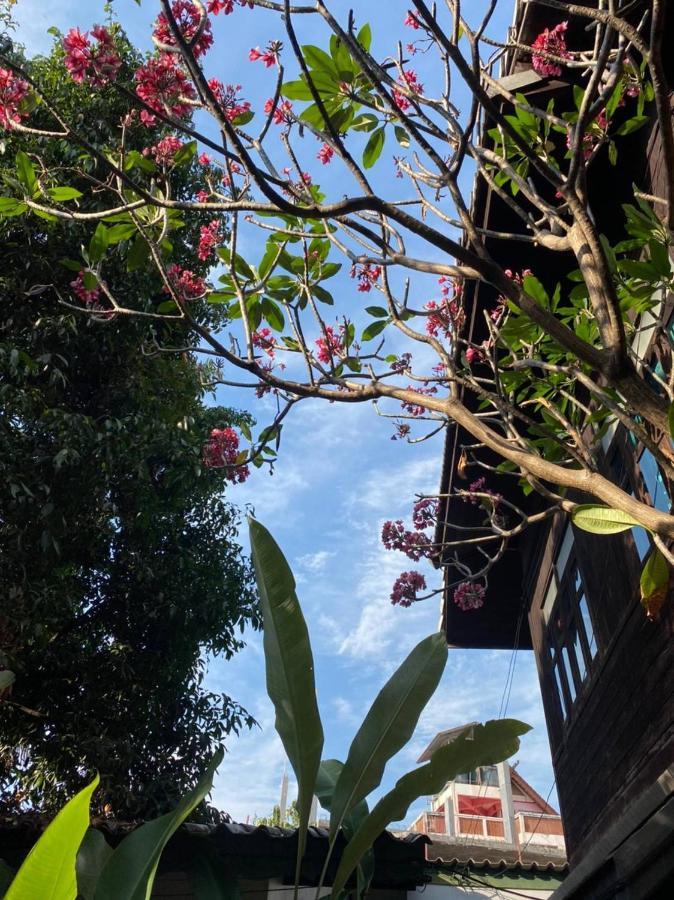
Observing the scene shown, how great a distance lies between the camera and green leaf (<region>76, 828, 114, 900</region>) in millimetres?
2148

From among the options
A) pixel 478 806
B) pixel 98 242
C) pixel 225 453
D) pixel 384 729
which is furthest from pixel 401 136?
pixel 478 806

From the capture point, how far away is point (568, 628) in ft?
19.8

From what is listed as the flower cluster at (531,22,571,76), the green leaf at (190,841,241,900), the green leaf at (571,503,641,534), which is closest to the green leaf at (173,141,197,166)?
the flower cluster at (531,22,571,76)

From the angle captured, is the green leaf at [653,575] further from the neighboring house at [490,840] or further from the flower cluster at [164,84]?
the flower cluster at [164,84]

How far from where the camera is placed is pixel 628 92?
3436mm

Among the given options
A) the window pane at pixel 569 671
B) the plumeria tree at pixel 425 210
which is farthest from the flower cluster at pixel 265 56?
the window pane at pixel 569 671

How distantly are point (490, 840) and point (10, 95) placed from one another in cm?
1366

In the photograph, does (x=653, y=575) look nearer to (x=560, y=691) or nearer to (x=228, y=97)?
(x=228, y=97)

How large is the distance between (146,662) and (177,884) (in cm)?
326

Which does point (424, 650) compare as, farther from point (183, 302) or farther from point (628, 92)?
point (628, 92)

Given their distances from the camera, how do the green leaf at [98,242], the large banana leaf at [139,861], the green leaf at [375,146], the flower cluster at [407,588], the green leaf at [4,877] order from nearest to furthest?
the large banana leaf at [139,861]
the green leaf at [4,877]
the green leaf at [98,242]
the green leaf at [375,146]
the flower cluster at [407,588]

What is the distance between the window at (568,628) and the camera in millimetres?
5547

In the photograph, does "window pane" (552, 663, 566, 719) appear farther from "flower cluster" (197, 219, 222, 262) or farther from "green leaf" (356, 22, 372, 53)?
"green leaf" (356, 22, 372, 53)

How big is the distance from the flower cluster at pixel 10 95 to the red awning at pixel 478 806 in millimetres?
16808
